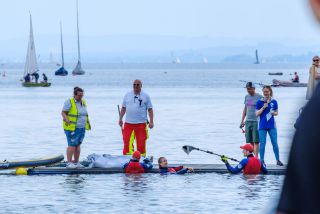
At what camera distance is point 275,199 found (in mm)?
1871

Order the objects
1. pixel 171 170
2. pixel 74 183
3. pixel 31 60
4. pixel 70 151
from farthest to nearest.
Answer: pixel 31 60 → pixel 70 151 → pixel 171 170 → pixel 74 183

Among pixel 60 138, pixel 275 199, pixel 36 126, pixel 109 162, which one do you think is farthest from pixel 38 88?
pixel 275 199

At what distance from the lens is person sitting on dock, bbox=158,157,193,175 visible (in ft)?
55.0

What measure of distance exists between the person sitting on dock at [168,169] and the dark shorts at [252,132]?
143 cm

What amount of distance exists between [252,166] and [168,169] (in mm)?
1426

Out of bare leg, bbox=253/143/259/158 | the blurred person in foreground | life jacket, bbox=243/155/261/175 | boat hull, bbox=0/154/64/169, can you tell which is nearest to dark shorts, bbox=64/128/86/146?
boat hull, bbox=0/154/64/169

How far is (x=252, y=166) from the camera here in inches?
648

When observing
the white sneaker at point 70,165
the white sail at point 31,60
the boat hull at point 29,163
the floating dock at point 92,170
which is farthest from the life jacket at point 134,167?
the white sail at point 31,60

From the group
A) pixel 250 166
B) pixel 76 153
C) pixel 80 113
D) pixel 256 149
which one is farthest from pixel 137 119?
pixel 250 166

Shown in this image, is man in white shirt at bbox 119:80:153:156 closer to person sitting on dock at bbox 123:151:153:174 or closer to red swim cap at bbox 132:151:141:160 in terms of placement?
person sitting on dock at bbox 123:151:153:174

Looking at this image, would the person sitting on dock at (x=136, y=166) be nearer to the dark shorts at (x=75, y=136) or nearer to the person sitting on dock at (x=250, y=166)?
the dark shorts at (x=75, y=136)

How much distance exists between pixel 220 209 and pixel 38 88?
94600 mm

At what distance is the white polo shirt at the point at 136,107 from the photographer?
17.8 metres

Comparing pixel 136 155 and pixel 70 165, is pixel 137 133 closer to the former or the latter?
pixel 136 155
